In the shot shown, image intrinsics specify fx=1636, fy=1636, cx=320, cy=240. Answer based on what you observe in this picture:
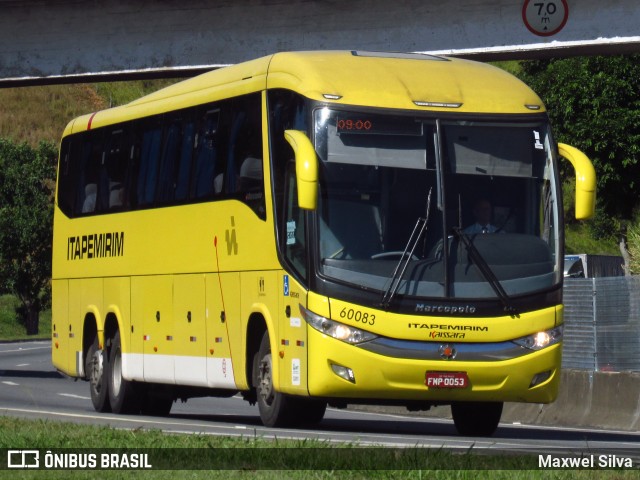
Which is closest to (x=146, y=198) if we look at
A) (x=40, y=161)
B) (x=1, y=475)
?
(x=1, y=475)

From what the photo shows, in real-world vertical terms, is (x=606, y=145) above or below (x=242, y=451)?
above

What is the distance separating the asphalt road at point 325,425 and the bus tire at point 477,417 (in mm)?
211

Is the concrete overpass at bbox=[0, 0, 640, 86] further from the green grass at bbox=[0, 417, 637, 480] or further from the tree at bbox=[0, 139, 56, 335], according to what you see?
the tree at bbox=[0, 139, 56, 335]

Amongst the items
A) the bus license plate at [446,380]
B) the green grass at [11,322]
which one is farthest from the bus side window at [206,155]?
the green grass at [11,322]

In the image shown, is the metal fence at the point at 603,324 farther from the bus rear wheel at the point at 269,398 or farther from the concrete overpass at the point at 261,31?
the bus rear wheel at the point at 269,398

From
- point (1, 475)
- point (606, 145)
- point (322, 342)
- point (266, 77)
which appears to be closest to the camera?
point (1, 475)

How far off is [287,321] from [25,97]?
10491cm

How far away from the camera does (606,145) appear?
44781mm

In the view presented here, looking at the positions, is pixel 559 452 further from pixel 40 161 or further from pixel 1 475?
pixel 40 161

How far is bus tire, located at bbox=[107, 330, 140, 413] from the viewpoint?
21031 millimetres

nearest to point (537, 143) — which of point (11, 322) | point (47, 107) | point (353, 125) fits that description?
point (353, 125)

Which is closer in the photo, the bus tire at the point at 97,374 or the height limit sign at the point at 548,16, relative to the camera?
the bus tire at the point at 97,374

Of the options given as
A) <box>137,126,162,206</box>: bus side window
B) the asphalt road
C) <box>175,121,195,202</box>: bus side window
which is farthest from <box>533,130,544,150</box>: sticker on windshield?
<box>137,126,162,206</box>: bus side window

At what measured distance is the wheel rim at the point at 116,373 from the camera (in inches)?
839
